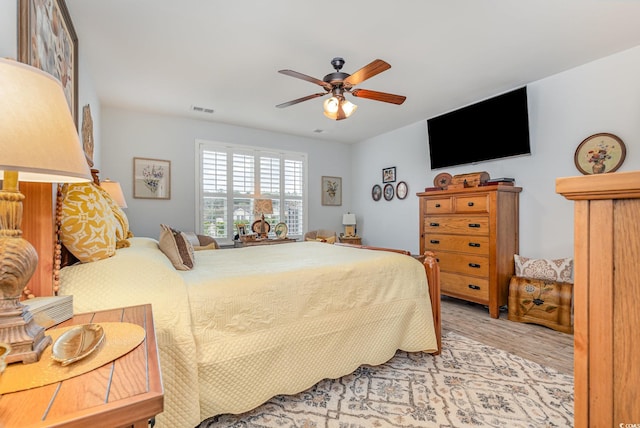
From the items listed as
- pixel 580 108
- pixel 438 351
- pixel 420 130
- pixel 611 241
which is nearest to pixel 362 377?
pixel 438 351

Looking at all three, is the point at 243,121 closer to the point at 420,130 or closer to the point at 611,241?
the point at 420,130

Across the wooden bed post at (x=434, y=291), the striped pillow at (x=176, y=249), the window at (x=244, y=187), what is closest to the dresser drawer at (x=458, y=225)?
the wooden bed post at (x=434, y=291)

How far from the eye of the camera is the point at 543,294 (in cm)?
294

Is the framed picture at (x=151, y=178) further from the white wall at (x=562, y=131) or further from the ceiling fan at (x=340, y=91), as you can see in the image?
the white wall at (x=562, y=131)

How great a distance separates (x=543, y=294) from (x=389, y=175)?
2981 mm

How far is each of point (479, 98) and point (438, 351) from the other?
10.3 ft

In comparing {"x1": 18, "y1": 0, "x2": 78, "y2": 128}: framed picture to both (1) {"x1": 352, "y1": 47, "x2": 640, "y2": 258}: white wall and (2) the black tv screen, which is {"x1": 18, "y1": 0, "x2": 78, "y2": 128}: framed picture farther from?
(1) {"x1": 352, "y1": 47, "x2": 640, "y2": 258}: white wall

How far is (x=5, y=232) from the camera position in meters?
0.70

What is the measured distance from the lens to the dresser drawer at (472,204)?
10.9ft

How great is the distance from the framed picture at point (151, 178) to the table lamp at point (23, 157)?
158 inches

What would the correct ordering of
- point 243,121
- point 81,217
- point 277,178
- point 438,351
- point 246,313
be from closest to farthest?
point 81,217, point 246,313, point 438,351, point 243,121, point 277,178

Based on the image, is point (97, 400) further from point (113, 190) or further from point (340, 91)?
point (113, 190)

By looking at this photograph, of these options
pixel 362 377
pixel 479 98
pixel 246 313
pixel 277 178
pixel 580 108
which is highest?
pixel 479 98

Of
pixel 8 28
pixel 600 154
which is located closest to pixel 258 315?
pixel 8 28
